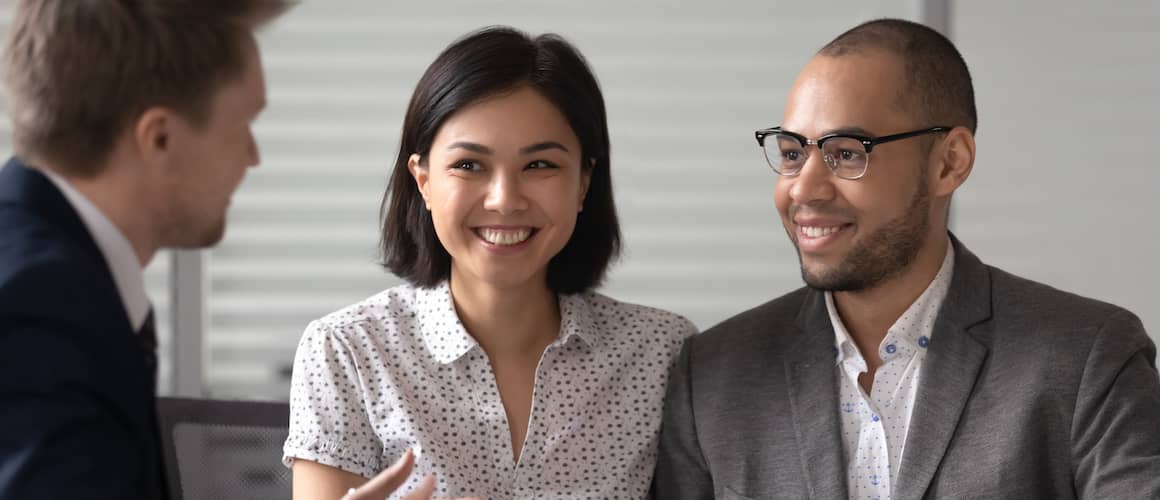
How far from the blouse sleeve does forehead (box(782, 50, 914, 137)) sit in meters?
0.89

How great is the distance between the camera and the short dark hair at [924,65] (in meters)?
2.15

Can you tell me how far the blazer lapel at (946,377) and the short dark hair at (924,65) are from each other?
275 millimetres

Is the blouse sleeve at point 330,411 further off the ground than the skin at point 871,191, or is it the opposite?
the skin at point 871,191

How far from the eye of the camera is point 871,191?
2104mm

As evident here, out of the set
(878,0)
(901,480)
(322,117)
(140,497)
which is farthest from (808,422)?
(322,117)

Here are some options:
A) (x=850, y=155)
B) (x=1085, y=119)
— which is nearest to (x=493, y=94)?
(x=850, y=155)

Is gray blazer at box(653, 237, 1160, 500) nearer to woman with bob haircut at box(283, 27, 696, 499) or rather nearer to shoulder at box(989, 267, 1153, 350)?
shoulder at box(989, 267, 1153, 350)

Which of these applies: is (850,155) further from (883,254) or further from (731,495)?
(731,495)

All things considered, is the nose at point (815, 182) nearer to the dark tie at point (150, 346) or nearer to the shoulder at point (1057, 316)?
the shoulder at point (1057, 316)

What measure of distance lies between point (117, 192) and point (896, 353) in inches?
51.6

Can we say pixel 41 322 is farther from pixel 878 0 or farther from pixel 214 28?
pixel 878 0

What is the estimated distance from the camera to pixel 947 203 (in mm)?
2252

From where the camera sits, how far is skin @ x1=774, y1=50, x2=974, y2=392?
211 cm

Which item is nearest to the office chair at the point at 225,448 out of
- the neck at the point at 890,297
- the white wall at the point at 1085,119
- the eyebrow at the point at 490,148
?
the eyebrow at the point at 490,148
